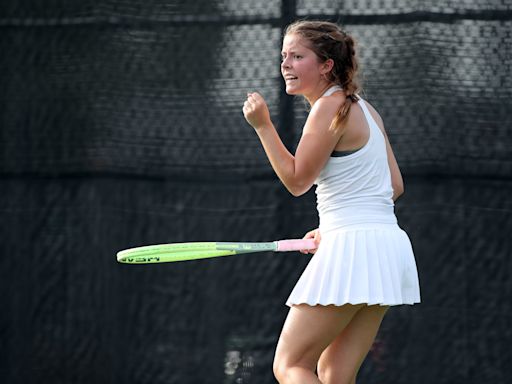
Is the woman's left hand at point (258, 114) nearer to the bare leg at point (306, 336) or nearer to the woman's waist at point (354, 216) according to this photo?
the woman's waist at point (354, 216)

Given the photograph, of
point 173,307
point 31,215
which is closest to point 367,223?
point 173,307

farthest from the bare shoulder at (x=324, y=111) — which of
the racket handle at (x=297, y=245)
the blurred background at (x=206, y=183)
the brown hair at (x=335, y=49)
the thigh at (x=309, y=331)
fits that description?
the blurred background at (x=206, y=183)

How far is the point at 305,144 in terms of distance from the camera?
11.1 ft

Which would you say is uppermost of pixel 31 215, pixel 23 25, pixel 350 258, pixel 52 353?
pixel 23 25

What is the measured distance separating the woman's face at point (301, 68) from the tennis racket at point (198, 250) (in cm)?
48

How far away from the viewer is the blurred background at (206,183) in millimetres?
4289

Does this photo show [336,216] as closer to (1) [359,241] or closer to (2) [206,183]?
(1) [359,241]

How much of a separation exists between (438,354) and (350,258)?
1.10m

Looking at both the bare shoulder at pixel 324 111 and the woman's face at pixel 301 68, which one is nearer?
the bare shoulder at pixel 324 111

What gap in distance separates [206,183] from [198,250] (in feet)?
2.44

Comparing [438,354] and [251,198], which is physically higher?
[251,198]

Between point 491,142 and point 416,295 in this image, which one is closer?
point 416,295

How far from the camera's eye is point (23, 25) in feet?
14.9

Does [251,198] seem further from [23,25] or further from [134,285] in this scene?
[23,25]
